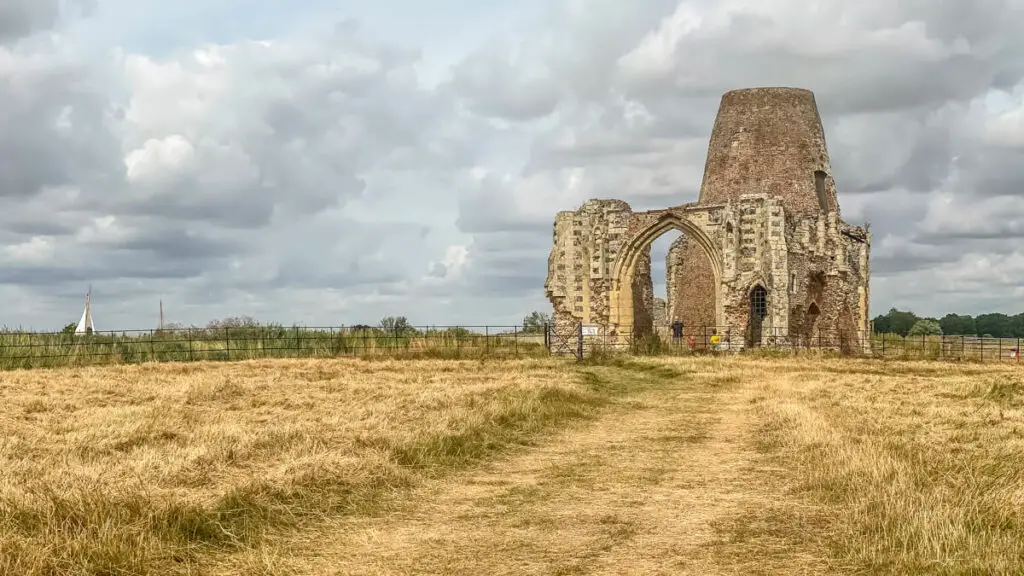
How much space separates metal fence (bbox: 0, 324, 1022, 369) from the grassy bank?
8845mm

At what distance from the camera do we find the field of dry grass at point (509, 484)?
6449mm

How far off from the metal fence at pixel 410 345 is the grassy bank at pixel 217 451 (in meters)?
8.85

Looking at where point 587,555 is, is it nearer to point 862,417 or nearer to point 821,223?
point 862,417

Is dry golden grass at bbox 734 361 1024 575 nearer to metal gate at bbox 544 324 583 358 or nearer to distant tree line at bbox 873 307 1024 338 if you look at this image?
metal gate at bbox 544 324 583 358

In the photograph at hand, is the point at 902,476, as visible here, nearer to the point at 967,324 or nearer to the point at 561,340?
the point at 561,340

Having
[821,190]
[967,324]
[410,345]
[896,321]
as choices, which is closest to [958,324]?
[967,324]

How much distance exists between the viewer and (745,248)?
32875 mm

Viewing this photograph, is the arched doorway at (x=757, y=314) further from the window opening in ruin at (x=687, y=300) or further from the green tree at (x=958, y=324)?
the green tree at (x=958, y=324)

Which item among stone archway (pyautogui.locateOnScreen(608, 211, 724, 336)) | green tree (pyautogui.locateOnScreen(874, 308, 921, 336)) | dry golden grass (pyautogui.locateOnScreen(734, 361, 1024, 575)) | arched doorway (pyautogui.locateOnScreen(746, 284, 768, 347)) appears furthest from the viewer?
green tree (pyautogui.locateOnScreen(874, 308, 921, 336))

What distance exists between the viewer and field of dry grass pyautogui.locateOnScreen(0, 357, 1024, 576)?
6.45m

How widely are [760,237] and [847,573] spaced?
27.6m

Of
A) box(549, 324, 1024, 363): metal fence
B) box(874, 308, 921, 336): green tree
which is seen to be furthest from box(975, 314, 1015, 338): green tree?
box(549, 324, 1024, 363): metal fence

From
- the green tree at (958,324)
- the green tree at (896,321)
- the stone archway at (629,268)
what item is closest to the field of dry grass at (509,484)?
the stone archway at (629,268)

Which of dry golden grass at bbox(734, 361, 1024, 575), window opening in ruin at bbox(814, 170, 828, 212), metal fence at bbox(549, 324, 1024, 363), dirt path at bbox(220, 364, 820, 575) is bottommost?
dirt path at bbox(220, 364, 820, 575)
